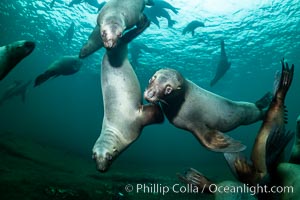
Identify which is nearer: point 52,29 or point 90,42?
point 90,42

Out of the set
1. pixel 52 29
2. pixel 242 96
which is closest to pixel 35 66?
pixel 52 29

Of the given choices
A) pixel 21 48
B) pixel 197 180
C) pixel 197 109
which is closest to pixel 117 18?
pixel 21 48

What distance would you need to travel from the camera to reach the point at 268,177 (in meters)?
3.81

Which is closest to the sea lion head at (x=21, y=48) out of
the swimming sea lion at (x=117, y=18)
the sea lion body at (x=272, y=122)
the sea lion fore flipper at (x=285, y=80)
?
the swimming sea lion at (x=117, y=18)

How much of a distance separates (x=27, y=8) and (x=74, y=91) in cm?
2794

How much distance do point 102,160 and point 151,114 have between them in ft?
3.66

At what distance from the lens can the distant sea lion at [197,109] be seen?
12.7 ft

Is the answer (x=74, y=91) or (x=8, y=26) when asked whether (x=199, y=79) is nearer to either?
(x=8, y=26)

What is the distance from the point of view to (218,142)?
166 inches

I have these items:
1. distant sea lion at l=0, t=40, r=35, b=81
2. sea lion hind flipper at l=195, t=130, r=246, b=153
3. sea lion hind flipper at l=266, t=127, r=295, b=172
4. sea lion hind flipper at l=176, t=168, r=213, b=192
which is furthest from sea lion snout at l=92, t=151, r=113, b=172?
sea lion hind flipper at l=266, t=127, r=295, b=172

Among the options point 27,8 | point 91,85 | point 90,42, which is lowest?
point 91,85

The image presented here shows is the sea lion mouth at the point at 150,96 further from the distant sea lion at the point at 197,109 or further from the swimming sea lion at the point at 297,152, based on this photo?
the swimming sea lion at the point at 297,152

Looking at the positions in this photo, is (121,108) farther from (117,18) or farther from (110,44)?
(117,18)

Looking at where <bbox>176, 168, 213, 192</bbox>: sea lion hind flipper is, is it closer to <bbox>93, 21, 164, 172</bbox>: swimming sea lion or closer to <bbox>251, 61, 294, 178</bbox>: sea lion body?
<bbox>251, 61, 294, 178</bbox>: sea lion body
